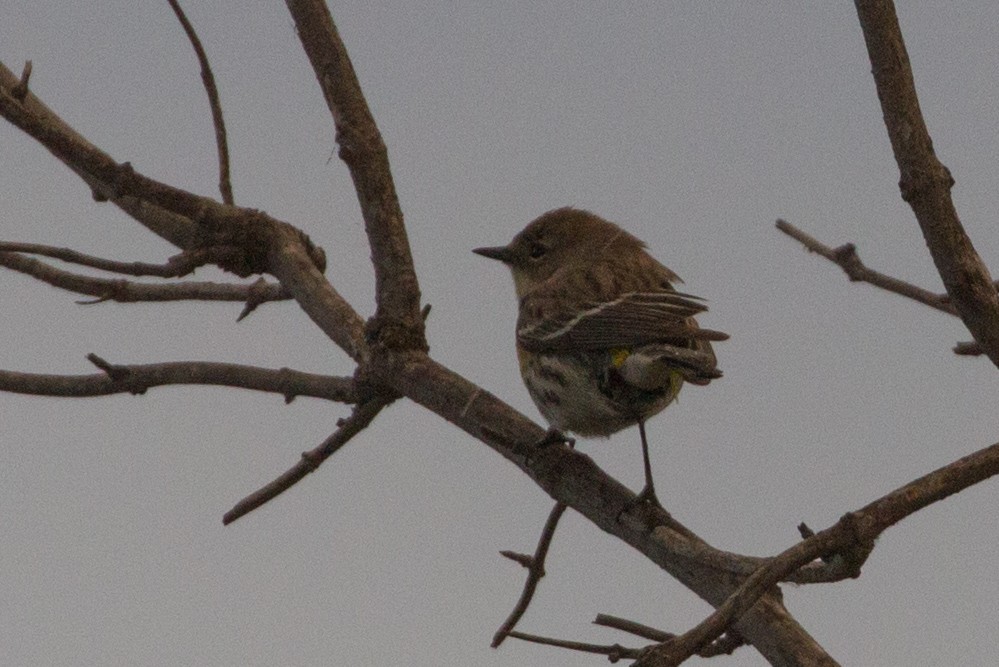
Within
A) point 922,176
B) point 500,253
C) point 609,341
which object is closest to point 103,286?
point 609,341

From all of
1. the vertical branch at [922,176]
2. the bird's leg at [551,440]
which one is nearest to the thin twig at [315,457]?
the bird's leg at [551,440]

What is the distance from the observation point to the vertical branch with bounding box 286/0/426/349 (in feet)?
14.9

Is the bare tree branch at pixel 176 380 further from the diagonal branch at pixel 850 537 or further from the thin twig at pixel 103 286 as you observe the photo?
the diagonal branch at pixel 850 537

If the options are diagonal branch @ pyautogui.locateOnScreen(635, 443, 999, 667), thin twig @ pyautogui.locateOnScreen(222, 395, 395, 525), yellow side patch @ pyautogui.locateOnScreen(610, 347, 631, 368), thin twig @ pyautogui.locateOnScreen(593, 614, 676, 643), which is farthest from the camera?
yellow side patch @ pyautogui.locateOnScreen(610, 347, 631, 368)

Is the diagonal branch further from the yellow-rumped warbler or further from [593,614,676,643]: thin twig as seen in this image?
the yellow-rumped warbler

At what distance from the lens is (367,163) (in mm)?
4602

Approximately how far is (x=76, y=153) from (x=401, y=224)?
105 cm

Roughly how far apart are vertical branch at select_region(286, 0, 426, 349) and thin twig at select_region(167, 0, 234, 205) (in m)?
0.82

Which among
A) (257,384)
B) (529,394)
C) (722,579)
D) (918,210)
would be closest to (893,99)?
(918,210)

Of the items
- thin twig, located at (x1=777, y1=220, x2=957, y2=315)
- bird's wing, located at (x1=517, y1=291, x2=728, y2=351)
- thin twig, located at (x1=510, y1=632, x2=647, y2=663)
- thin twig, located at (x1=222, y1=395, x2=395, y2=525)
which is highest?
bird's wing, located at (x1=517, y1=291, x2=728, y2=351)

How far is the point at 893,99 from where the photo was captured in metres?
3.25

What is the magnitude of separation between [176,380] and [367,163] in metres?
0.94

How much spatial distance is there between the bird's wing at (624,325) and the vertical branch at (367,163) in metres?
1.28

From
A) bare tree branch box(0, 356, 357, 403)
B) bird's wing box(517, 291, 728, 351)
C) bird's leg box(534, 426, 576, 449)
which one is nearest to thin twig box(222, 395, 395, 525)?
bare tree branch box(0, 356, 357, 403)
